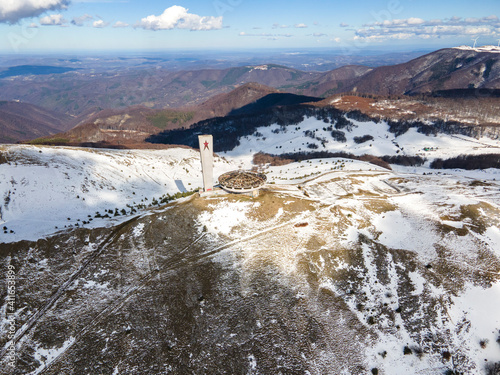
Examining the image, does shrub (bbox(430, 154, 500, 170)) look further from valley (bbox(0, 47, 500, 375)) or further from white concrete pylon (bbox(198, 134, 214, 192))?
white concrete pylon (bbox(198, 134, 214, 192))

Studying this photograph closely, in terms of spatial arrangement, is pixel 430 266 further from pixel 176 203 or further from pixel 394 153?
pixel 394 153

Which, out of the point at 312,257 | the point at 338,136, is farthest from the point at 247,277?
the point at 338,136

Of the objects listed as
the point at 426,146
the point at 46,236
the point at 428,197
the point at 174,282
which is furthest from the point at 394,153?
the point at 46,236

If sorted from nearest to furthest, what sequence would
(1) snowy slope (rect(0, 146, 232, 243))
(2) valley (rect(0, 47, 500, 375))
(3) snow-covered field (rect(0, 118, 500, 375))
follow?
(2) valley (rect(0, 47, 500, 375))
(3) snow-covered field (rect(0, 118, 500, 375))
(1) snowy slope (rect(0, 146, 232, 243))

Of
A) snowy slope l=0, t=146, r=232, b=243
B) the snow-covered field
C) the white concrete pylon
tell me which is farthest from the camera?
the white concrete pylon

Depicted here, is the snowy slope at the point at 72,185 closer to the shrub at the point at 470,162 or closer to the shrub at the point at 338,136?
the shrub at the point at 470,162

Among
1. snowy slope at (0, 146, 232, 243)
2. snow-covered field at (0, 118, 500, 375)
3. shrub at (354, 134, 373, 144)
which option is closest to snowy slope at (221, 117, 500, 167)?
shrub at (354, 134, 373, 144)

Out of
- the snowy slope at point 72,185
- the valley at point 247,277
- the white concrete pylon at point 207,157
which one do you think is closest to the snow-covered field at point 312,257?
the valley at point 247,277

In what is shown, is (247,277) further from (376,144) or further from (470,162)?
(376,144)
